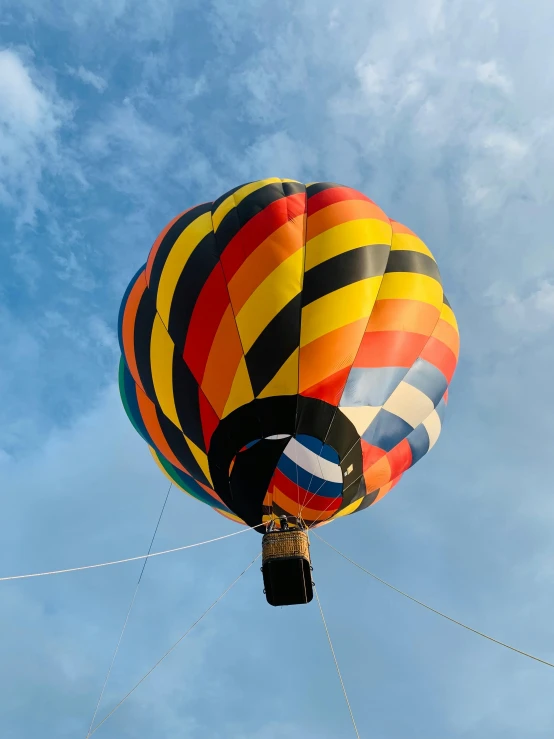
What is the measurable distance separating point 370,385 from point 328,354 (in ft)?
2.27

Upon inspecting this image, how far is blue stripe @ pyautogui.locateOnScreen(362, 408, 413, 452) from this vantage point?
793 centimetres

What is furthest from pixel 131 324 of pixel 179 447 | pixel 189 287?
pixel 179 447

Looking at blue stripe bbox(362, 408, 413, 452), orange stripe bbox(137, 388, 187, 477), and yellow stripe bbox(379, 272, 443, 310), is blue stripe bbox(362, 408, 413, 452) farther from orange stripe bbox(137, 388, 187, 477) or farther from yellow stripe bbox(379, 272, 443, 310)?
orange stripe bbox(137, 388, 187, 477)

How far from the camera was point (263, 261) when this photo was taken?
7.89m

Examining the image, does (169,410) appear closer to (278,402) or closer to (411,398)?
(278,402)

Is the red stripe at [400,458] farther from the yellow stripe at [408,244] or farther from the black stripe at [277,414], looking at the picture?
the yellow stripe at [408,244]

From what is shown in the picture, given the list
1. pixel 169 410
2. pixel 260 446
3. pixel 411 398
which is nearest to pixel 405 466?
pixel 411 398

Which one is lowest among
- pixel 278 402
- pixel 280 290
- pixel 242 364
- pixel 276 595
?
pixel 276 595

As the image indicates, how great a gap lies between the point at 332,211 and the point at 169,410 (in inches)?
130

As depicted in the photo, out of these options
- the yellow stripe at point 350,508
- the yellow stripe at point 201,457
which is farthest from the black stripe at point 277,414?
the yellow stripe at point 350,508

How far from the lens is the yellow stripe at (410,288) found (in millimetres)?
8172

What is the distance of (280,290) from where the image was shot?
25.3 ft

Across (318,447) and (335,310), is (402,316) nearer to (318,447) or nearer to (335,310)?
(335,310)

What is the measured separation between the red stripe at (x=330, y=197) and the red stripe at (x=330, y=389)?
2.27m
